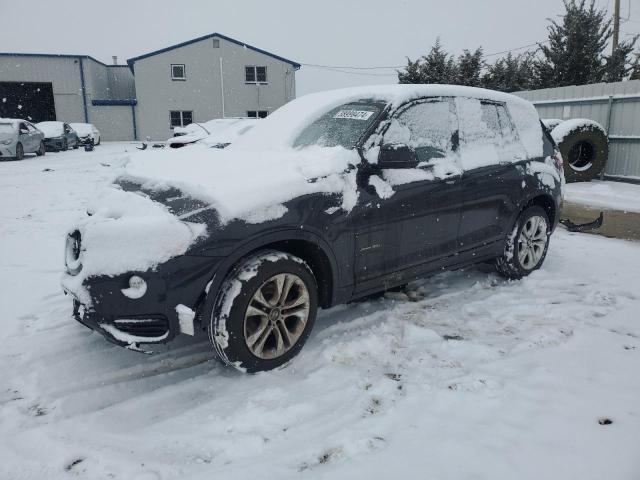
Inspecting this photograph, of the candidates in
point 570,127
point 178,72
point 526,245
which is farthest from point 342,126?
point 178,72

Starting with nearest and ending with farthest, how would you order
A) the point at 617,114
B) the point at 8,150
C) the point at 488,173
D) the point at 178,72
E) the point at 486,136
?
the point at 488,173
the point at 486,136
the point at 617,114
the point at 8,150
the point at 178,72

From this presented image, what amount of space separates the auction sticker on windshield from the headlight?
1966mm

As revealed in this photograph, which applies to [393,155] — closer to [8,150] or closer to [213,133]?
[213,133]

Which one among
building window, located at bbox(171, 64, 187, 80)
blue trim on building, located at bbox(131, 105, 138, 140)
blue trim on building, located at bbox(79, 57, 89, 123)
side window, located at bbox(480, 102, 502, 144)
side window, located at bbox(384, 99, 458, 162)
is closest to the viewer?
side window, located at bbox(384, 99, 458, 162)

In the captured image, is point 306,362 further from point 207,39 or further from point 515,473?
point 207,39

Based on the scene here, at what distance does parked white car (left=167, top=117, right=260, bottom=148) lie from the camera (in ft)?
40.5

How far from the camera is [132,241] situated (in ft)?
8.73

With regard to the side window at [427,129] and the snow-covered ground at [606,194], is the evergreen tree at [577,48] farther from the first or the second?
the side window at [427,129]

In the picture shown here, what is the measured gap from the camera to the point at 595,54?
2133 centimetres

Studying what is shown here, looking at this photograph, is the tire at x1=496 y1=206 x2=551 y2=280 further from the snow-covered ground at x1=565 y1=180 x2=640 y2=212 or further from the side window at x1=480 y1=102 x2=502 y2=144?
the snow-covered ground at x1=565 y1=180 x2=640 y2=212

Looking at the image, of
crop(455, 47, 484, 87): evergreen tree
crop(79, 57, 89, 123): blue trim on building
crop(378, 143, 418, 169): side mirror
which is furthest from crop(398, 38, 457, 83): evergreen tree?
crop(378, 143, 418, 169): side mirror

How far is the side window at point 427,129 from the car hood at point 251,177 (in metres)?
0.53

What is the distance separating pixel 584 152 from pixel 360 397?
10.8 m

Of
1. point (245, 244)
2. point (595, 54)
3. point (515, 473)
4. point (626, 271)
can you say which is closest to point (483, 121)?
point (626, 271)
